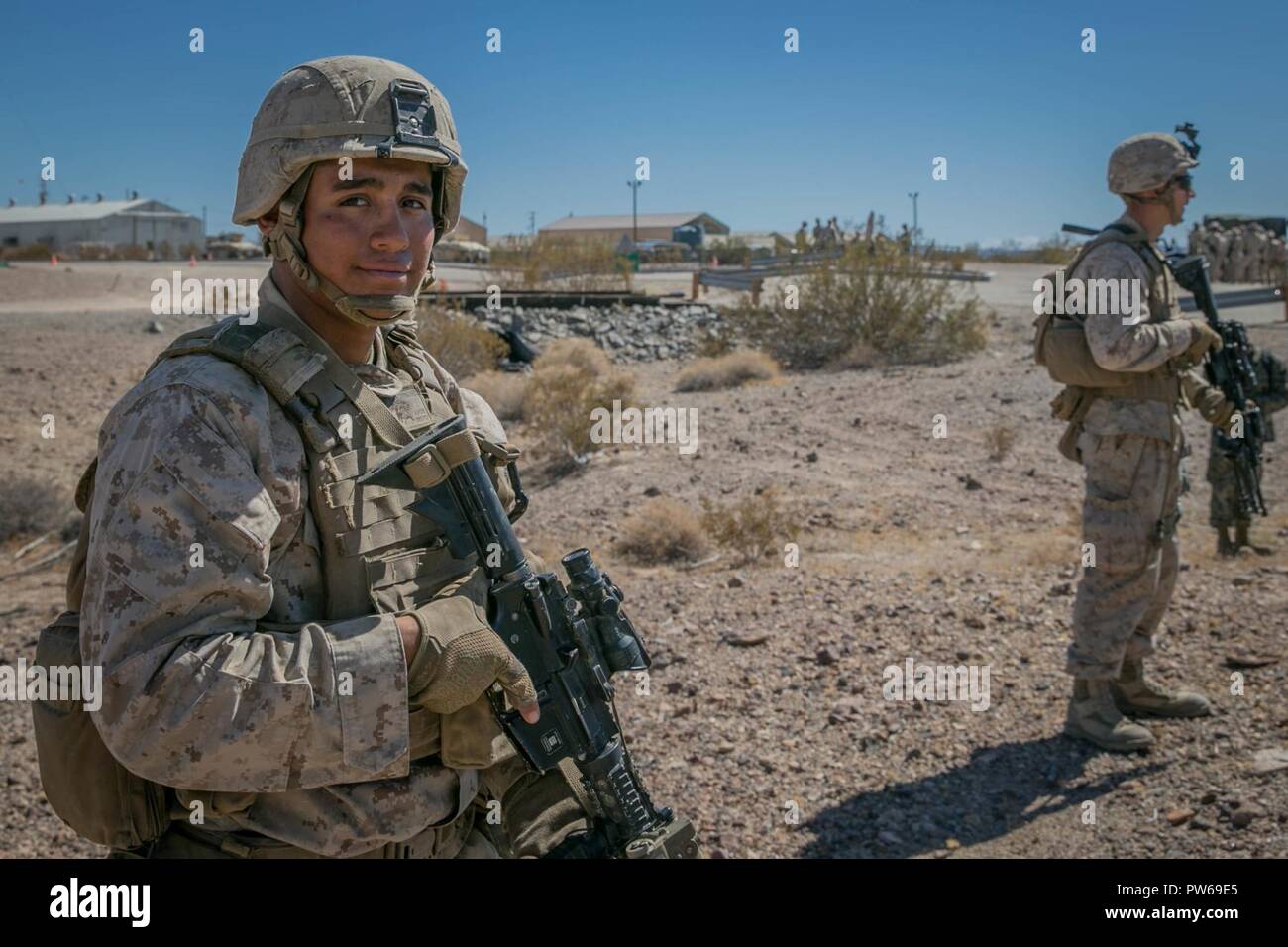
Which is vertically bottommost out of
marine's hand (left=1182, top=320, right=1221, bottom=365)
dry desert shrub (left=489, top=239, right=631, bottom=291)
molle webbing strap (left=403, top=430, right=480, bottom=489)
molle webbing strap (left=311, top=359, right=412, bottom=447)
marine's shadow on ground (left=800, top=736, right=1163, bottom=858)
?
marine's shadow on ground (left=800, top=736, right=1163, bottom=858)

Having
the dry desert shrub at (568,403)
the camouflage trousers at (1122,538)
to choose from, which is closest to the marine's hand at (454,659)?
the camouflage trousers at (1122,538)

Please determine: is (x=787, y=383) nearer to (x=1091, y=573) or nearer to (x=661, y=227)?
(x=1091, y=573)

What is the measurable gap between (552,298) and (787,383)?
292 inches

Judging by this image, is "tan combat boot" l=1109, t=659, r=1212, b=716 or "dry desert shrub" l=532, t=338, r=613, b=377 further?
"dry desert shrub" l=532, t=338, r=613, b=377

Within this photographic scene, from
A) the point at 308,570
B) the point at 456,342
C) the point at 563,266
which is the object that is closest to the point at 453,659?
the point at 308,570

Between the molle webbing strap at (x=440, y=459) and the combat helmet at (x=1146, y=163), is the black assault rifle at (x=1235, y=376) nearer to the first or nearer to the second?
the combat helmet at (x=1146, y=163)

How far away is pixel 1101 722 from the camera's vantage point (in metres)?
4.36

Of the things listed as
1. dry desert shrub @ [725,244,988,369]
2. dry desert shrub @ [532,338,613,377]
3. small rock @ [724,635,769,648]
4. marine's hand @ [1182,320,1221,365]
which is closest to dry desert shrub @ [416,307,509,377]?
dry desert shrub @ [532,338,613,377]

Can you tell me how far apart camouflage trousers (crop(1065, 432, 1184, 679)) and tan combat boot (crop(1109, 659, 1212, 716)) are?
262mm

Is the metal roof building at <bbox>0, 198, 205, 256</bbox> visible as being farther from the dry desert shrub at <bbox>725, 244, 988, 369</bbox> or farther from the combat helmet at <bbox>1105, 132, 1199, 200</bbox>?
the combat helmet at <bbox>1105, 132, 1199, 200</bbox>

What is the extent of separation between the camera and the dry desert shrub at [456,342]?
13.6 metres

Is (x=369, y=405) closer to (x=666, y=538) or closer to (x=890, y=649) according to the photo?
(x=890, y=649)

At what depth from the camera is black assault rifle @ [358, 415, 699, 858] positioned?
1985 millimetres

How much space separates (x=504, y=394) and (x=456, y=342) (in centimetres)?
174
